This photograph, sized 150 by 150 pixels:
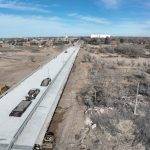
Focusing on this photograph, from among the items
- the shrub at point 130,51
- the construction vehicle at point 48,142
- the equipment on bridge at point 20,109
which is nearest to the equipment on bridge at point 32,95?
the equipment on bridge at point 20,109

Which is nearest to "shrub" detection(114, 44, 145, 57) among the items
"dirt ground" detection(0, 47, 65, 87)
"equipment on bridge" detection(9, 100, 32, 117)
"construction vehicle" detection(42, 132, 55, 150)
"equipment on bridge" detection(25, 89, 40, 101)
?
"dirt ground" detection(0, 47, 65, 87)

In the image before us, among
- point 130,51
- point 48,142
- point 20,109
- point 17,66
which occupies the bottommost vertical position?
point 130,51

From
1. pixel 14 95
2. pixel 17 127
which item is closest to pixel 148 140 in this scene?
pixel 17 127

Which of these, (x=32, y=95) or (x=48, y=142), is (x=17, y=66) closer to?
(x=32, y=95)

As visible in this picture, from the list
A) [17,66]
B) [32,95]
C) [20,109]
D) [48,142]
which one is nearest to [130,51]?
[17,66]

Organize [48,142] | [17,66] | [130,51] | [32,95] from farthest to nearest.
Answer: [130,51] → [17,66] → [32,95] → [48,142]

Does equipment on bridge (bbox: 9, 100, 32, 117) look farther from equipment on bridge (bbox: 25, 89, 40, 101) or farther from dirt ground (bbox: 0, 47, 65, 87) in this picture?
dirt ground (bbox: 0, 47, 65, 87)

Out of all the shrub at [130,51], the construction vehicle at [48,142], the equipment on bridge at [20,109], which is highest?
the equipment on bridge at [20,109]

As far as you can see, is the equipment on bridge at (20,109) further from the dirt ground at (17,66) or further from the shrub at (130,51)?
the shrub at (130,51)

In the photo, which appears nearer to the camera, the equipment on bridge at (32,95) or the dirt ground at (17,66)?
the equipment on bridge at (32,95)

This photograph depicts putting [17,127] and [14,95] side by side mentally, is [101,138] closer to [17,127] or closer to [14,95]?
[17,127]

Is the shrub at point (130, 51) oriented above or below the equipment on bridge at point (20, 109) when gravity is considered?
below
